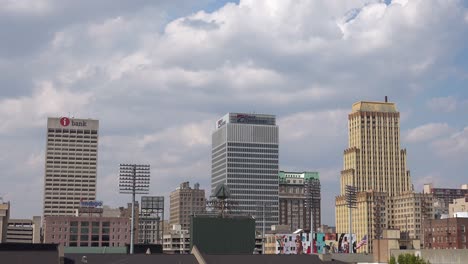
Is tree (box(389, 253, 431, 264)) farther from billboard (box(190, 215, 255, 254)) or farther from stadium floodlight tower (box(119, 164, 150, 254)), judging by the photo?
stadium floodlight tower (box(119, 164, 150, 254))

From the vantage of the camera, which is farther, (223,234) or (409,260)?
(223,234)

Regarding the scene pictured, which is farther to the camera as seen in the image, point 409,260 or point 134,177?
point 134,177

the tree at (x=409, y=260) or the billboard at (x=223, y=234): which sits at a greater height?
the billboard at (x=223, y=234)

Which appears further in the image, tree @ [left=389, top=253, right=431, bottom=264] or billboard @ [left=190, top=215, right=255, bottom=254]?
billboard @ [left=190, top=215, right=255, bottom=254]

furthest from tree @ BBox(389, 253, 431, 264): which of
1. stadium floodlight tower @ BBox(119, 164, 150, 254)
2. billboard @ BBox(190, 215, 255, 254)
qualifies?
stadium floodlight tower @ BBox(119, 164, 150, 254)

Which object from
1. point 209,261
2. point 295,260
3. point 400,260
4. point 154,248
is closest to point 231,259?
point 209,261

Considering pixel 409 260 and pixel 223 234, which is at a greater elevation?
pixel 223 234

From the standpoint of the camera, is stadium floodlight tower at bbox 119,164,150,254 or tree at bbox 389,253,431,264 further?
stadium floodlight tower at bbox 119,164,150,254

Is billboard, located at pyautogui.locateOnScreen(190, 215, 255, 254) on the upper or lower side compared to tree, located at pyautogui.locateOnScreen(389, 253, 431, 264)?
upper

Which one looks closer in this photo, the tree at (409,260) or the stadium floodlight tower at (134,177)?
the tree at (409,260)

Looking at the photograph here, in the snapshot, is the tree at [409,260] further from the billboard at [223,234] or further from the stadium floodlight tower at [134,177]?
the stadium floodlight tower at [134,177]

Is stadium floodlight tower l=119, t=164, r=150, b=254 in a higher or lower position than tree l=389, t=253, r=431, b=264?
higher

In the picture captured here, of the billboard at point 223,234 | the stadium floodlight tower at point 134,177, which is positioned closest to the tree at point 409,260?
the billboard at point 223,234

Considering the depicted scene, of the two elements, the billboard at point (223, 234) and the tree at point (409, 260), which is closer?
the tree at point (409, 260)
